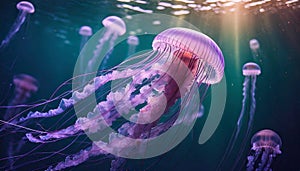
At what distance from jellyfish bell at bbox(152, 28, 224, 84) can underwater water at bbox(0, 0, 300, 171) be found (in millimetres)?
1604

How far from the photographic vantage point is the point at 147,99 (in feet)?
11.0

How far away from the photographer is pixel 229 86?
21.9ft

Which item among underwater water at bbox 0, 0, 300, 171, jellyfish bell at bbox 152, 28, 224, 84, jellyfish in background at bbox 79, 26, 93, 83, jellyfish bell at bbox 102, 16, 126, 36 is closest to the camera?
jellyfish bell at bbox 152, 28, 224, 84

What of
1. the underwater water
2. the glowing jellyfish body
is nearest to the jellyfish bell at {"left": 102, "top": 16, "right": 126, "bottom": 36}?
the glowing jellyfish body

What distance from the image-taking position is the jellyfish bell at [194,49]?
11.1ft

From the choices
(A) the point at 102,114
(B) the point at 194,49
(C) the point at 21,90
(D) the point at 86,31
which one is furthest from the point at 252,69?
(C) the point at 21,90

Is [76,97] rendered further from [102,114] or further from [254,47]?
[254,47]

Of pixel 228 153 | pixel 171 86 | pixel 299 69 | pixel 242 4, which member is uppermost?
pixel 242 4

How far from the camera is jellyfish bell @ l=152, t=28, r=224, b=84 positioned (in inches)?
133

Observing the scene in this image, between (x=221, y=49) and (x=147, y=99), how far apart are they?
335cm

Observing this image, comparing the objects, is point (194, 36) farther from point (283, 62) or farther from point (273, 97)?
point (273, 97)

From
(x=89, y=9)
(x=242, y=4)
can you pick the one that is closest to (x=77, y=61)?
(x=89, y=9)

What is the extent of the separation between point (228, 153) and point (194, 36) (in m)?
4.27

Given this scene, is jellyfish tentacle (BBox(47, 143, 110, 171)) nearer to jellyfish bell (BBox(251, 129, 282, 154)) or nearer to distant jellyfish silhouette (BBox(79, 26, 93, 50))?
jellyfish bell (BBox(251, 129, 282, 154))
